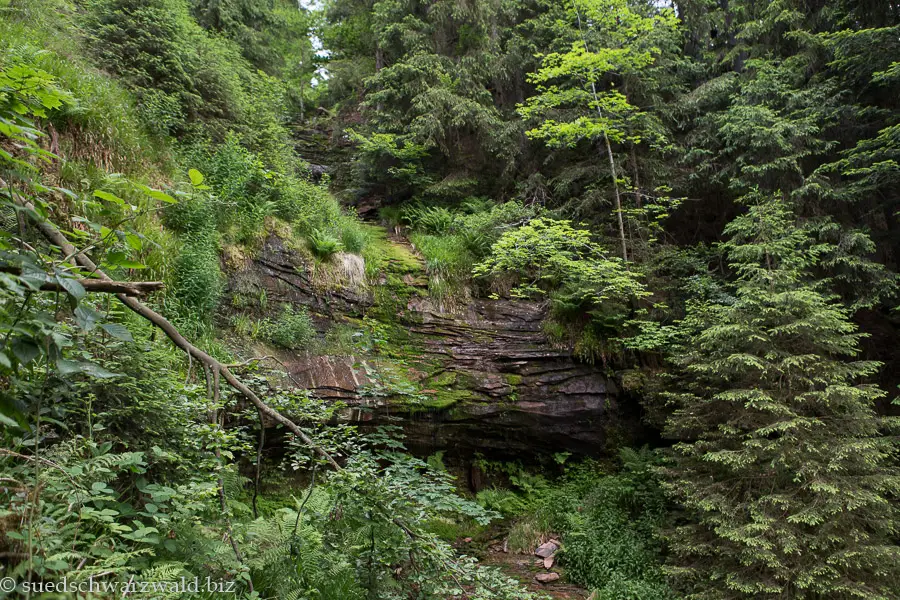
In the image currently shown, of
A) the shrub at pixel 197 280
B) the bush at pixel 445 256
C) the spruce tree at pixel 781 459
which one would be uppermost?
the bush at pixel 445 256

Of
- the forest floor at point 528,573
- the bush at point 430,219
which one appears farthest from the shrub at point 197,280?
the bush at point 430,219

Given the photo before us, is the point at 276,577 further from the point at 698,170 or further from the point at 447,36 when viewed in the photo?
the point at 447,36

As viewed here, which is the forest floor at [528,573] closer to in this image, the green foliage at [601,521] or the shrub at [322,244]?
the green foliage at [601,521]

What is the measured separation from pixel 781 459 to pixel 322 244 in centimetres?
637

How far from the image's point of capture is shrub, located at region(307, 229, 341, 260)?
7094mm

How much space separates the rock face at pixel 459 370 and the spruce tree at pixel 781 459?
5.66ft

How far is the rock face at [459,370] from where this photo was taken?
20.9 feet

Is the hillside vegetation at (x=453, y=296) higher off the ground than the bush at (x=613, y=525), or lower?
higher

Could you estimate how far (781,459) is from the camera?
495cm

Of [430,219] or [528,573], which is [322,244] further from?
[528,573]

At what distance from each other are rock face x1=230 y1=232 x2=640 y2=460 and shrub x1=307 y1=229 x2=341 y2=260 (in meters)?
0.29

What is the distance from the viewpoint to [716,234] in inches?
388

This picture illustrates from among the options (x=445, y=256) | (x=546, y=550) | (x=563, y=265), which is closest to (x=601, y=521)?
(x=546, y=550)

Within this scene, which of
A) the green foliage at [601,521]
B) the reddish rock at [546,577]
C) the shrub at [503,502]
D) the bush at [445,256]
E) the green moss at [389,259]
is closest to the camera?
the green foliage at [601,521]
